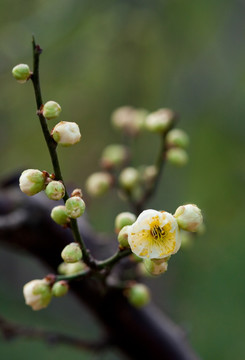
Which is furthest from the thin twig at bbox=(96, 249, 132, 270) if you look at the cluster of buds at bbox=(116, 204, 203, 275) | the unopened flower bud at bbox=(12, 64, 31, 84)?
the unopened flower bud at bbox=(12, 64, 31, 84)

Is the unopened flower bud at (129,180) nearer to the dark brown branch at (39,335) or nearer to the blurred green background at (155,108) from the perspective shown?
the dark brown branch at (39,335)

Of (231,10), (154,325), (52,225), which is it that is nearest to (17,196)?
(52,225)

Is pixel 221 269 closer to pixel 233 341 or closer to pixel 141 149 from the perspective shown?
pixel 233 341

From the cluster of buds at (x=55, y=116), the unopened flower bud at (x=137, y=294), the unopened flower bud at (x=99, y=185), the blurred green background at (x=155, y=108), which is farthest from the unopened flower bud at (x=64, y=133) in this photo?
the blurred green background at (x=155, y=108)

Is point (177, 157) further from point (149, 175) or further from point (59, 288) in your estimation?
point (59, 288)

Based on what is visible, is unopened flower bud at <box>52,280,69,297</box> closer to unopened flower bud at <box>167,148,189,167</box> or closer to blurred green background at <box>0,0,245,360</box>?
unopened flower bud at <box>167,148,189,167</box>

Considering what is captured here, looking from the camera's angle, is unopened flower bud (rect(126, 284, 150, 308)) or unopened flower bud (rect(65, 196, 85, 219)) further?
unopened flower bud (rect(126, 284, 150, 308))
